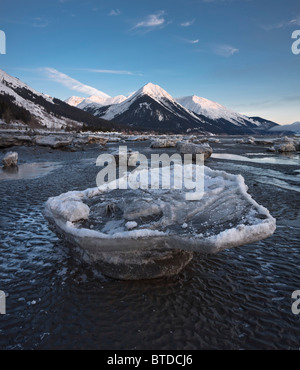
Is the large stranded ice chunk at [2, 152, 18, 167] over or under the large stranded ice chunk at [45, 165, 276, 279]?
over

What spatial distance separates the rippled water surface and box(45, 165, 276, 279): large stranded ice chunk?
46 cm

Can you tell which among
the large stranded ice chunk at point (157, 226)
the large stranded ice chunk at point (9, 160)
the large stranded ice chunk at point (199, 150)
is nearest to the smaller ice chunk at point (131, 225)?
the large stranded ice chunk at point (157, 226)

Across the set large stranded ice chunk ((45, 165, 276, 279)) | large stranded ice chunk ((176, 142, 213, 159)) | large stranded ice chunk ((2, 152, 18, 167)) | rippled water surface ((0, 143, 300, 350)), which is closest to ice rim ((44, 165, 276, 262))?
large stranded ice chunk ((45, 165, 276, 279))

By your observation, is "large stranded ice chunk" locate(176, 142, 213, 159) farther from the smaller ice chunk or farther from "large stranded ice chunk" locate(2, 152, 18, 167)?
the smaller ice chunk

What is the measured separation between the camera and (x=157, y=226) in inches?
190

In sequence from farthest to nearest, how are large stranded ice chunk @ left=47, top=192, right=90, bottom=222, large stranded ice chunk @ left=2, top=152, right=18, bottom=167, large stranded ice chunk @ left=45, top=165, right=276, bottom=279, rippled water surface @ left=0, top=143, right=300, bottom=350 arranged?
large stranded ice chunk @ left=2, top=152, right=18, bottom=167 < large stranded ice chunk @ left=47, top=192, right=90, bottom=222 < large stranded ice chunk @ left=45, top=165, right=276, bottom=279 < rippled water surface @ left=0, top=143, right=300, bottom=350

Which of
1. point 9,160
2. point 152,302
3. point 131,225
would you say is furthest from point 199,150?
point 152,302

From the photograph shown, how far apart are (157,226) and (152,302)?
1.45 meters

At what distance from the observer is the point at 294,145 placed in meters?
41.5

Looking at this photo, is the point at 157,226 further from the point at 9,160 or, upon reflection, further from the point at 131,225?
the point at 9,160

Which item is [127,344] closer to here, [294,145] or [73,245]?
[73,245]

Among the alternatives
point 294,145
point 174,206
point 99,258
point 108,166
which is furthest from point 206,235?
point 294,145

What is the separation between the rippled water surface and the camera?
12.0 ft

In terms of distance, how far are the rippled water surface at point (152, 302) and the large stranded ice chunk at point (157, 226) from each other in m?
0.46
